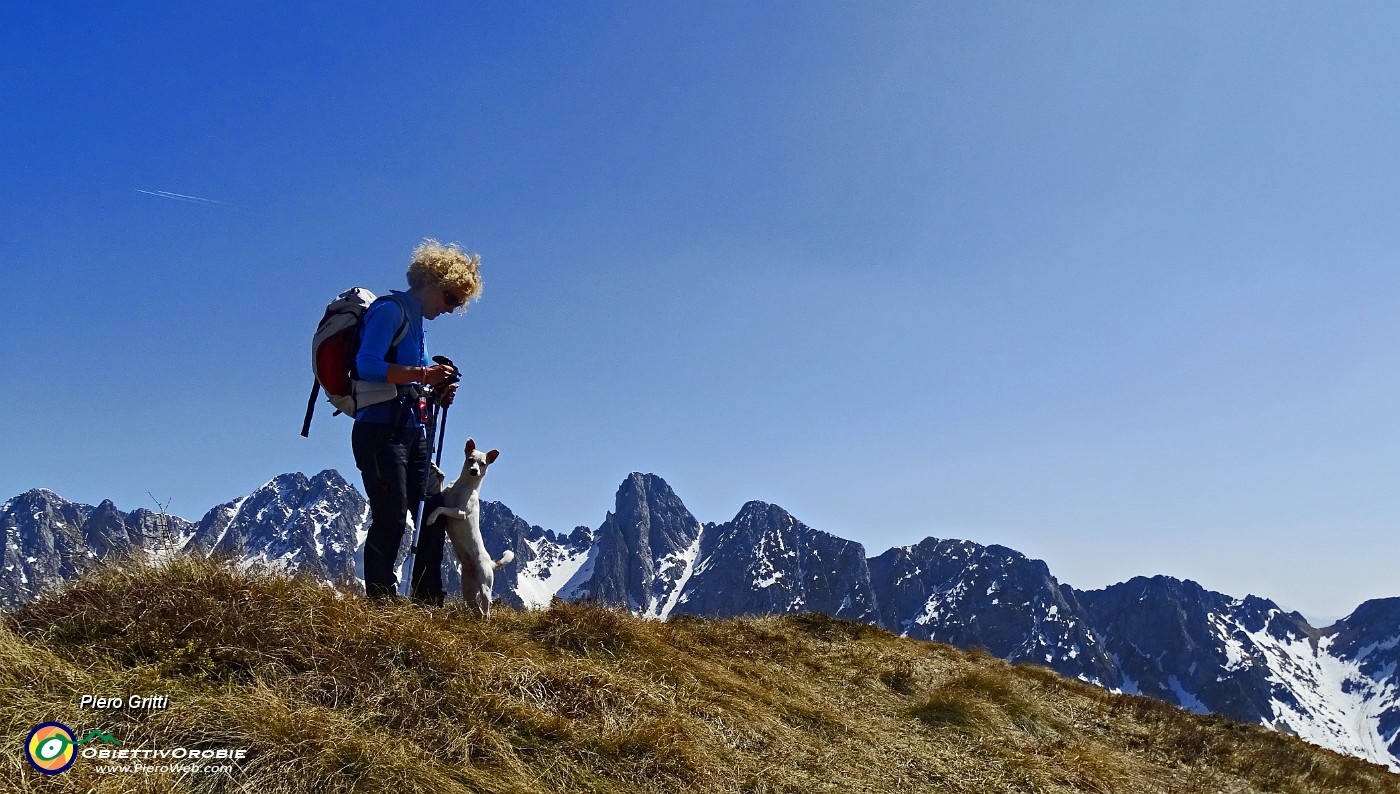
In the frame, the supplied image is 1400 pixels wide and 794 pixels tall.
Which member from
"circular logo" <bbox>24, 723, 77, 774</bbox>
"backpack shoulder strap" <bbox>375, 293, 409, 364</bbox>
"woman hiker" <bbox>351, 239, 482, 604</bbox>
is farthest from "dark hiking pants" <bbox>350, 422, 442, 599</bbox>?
"circular logo" <bbox>24, 723, 77, 774</bbox>

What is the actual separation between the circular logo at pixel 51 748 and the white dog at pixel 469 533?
3.51 meters

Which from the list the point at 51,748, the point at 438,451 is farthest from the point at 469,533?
the point at 51,748

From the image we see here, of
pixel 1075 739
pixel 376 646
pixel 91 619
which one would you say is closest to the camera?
pixel 91 619

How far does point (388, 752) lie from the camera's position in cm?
380

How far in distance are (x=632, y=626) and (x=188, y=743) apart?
386 cm

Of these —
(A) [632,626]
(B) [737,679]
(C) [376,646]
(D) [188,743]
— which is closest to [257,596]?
(C) [376,646]

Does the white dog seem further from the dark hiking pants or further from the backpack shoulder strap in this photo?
the backpack shoulder strap

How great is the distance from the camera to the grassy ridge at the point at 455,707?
146 inches

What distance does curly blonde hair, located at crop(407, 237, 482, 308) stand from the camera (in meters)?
6.43

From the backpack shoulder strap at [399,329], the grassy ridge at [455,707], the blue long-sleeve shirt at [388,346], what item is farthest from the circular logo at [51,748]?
the backpack shoulder strap at [399,329]

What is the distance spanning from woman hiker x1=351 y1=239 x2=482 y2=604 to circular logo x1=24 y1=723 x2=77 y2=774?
248 cm

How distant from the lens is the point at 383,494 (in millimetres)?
6055

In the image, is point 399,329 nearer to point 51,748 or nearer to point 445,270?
point 445,270

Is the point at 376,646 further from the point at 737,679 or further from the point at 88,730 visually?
the point at 737,679
